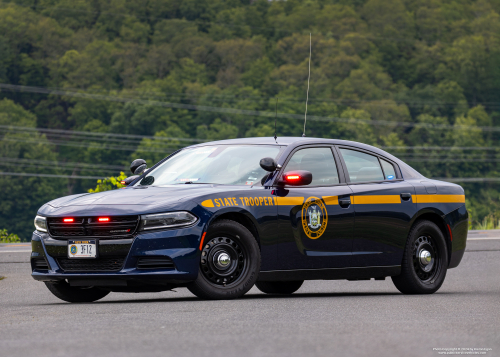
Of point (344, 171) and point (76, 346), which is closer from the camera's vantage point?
point (76, 346)

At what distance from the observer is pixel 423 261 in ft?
36.4

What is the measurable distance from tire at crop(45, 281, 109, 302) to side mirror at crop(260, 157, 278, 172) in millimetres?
1924

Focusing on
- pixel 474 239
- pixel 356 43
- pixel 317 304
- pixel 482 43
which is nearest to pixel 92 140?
pixel 356 43

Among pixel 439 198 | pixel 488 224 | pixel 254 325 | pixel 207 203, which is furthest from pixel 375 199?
pixel 488 224

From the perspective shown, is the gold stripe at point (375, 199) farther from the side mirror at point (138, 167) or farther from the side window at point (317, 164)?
the side mirror at point (138, 167)

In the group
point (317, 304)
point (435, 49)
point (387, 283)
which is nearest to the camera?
point (317, 304)

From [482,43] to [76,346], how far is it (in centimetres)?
12698

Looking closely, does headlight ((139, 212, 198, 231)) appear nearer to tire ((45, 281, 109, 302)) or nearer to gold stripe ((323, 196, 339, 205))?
tire ((45, 281, 109, 302))

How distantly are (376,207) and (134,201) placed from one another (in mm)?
2634

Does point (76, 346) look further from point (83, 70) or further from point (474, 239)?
point (83, 70)

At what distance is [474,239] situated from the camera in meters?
18.0

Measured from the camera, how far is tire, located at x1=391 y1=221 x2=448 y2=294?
1088 cm

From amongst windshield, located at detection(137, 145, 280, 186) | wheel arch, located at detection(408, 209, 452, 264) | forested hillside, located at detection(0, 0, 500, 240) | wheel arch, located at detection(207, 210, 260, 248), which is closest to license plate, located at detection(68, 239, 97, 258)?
wheel arch, located at detection(207, 210, 260, 248)

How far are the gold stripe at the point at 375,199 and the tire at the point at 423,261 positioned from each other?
0.44m
